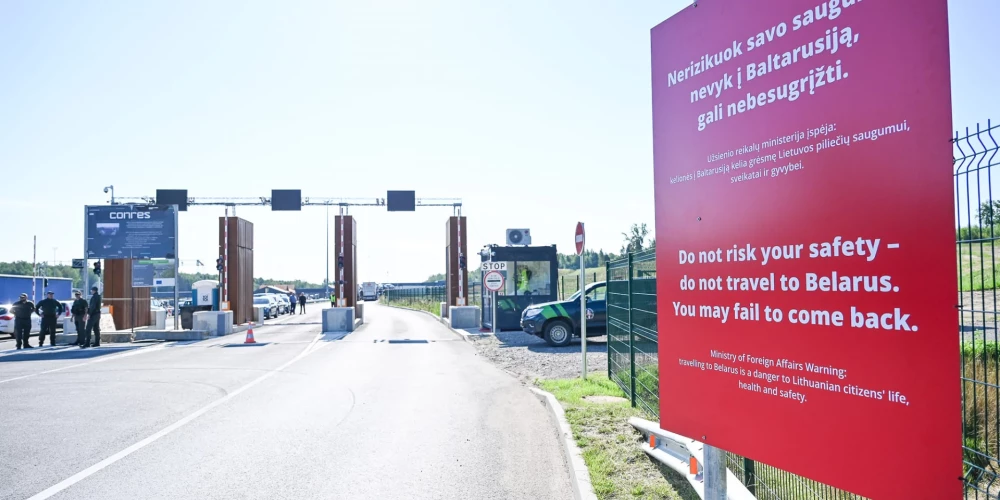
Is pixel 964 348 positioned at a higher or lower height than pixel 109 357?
higher

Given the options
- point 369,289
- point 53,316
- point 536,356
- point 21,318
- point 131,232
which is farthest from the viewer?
point 369,289

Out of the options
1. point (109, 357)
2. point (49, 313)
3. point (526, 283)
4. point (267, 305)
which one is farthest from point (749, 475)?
point (267, 305)

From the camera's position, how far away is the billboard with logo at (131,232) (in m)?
26.0

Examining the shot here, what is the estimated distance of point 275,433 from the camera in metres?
7.43

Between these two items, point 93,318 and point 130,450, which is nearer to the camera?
point 130,450

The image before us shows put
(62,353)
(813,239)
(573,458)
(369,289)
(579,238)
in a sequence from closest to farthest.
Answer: (813,239), (573,458), (579,238), (62,353), (369,289)

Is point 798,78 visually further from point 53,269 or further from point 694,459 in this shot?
point 53,269

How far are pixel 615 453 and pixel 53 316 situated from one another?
21.3 metres

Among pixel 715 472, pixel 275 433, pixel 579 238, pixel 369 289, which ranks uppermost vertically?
pixel 579 238

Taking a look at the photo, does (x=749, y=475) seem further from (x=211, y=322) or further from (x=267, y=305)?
(x=267, y=305)

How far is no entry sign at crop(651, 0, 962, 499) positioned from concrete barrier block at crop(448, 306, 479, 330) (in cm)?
2418

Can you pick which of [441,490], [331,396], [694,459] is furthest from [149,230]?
[694,459]

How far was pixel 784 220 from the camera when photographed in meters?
2.59

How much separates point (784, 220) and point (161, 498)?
16.8 ft
